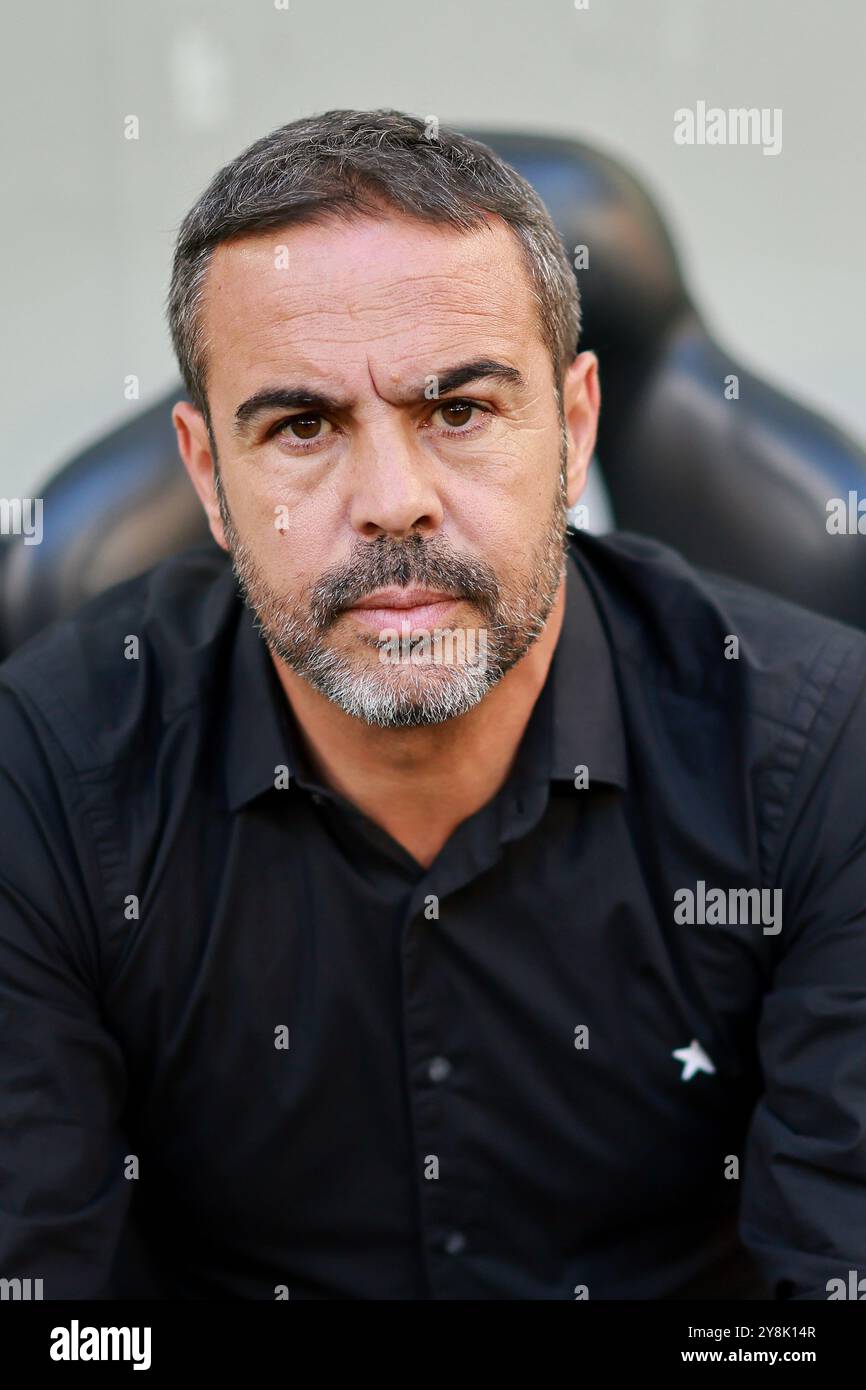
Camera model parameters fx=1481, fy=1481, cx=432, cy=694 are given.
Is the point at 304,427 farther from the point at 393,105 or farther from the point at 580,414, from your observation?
the point at 393,105

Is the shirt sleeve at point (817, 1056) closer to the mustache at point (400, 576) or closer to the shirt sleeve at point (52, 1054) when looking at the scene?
the mustache at point (400, 576)

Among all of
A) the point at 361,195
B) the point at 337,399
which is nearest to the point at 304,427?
the point at 337,399

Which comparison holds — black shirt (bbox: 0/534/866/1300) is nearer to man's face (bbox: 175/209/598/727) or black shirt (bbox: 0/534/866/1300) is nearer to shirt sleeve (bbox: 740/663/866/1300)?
shirt sleeve (bbox: 740/663/866/1300)

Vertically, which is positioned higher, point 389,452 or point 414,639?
point 389,452

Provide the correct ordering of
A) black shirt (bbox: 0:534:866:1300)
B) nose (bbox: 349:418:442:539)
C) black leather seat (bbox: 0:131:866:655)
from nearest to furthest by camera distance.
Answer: nose (bbox: 349:418:442:539) < black shirt (bbox: 0:534:866:1300) < black leather seat (bbox: 0:131:866:655)

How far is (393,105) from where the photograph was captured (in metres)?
1.60

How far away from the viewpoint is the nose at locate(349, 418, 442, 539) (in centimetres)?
86

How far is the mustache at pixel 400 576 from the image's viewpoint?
0.87m

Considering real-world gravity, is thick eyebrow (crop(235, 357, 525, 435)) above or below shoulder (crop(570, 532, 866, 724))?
above

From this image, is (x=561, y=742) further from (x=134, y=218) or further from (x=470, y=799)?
(x=134, y=218)

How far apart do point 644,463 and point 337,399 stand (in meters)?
0.49

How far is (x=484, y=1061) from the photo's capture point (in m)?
0.99

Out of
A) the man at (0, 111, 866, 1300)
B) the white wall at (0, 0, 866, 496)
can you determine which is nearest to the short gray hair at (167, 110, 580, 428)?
the man at (0, 111, 866, 1300)
